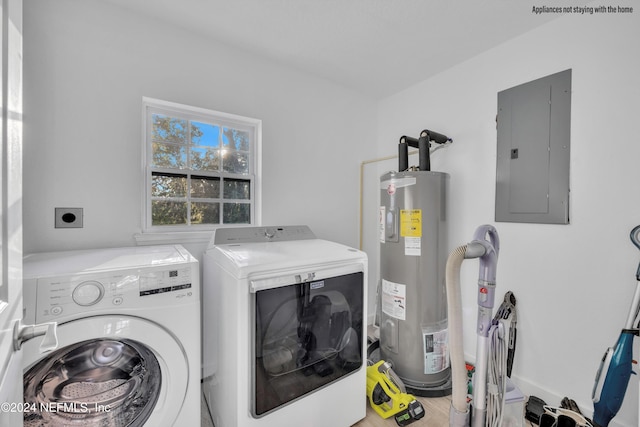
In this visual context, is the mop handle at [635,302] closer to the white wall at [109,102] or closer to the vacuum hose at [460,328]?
the vacuum hose at [460,328]

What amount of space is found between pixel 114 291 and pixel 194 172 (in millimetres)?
1114

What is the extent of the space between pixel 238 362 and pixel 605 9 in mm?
2698

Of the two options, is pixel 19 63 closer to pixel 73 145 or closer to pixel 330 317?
pixel 73 145

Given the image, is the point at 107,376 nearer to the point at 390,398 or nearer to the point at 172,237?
the point at 172,237

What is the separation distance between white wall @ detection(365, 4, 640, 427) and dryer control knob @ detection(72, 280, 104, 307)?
2.31m

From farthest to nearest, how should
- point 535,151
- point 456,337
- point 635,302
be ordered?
point 535,151 → point 635,302 → point 456,337

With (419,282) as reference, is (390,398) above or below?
below

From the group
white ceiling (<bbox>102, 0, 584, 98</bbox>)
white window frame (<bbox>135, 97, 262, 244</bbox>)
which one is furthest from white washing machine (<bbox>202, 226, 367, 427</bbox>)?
white ceiling (<bbox>102, 0, 584, 98</bbox>)

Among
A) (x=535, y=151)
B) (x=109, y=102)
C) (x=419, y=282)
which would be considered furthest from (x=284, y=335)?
(x=535, y=151)

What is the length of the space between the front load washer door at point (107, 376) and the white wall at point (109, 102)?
76cm

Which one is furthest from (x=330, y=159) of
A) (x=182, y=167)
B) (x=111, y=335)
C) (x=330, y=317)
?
(x=111, y=335)

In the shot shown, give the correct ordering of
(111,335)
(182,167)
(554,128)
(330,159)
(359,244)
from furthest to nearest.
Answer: (359,244)
(330,159)
(182,167)
(554,128)
(111,335)

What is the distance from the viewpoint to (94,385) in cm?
114

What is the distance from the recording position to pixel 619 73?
149cm
